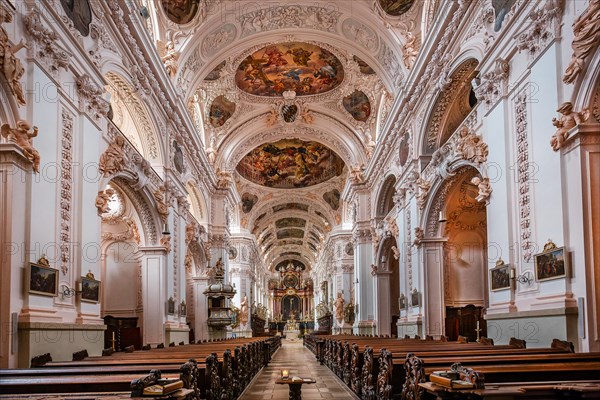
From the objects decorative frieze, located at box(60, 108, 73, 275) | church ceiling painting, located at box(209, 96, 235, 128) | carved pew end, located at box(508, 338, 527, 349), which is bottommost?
carved pew end, located at box(508, 338, 527, 349)

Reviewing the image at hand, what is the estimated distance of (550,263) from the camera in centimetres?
866

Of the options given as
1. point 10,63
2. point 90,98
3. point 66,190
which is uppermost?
point 90,98

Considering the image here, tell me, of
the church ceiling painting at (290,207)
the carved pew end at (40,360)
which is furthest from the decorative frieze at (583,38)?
the church ceiling painting at (290,207)

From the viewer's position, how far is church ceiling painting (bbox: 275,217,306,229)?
46.5m

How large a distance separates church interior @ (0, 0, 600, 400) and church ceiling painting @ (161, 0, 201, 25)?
57 millimetres

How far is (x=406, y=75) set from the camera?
58.5 ft

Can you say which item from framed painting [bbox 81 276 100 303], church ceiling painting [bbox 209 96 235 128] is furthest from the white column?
church ceiling painting [bbox 209 96 235 128]

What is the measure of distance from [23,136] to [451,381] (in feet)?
21.4

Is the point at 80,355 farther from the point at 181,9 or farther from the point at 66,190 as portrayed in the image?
the point at 181,9

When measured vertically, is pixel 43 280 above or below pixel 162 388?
above

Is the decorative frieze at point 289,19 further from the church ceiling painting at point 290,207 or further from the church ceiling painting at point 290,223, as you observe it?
the church ceiling painting at point 290,223

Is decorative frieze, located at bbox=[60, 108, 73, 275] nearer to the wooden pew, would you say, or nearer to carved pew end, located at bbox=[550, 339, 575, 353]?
the wooden pew

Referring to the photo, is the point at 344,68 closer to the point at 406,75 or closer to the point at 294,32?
the point at 294,32

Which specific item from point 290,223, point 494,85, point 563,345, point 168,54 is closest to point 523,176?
point 494,85
